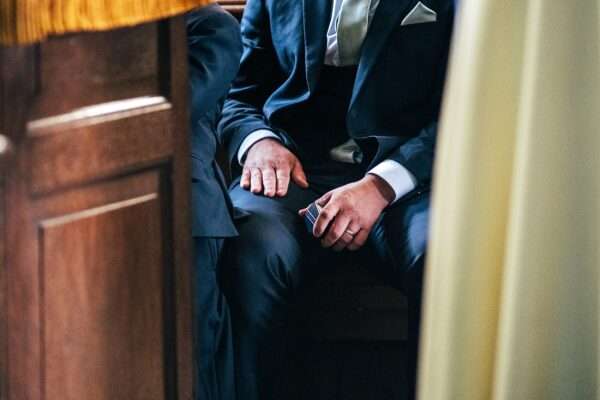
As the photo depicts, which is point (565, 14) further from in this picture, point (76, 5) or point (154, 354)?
point (154, 354)

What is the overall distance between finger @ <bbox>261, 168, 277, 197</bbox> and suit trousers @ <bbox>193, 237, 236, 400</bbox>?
19 centimetres

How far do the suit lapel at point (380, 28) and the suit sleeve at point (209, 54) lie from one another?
0.32 m

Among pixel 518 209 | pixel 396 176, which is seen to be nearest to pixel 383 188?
pixel 396 176

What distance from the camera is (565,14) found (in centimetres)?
126

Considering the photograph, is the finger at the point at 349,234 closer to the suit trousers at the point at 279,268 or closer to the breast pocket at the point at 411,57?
the suit trousers at the point at 279,268

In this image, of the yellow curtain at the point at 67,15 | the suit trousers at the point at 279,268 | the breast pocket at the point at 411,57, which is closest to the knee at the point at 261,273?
the suit trousers at the point at 279,268

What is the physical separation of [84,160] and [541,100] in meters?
0.52

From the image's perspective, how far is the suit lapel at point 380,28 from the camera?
75.6 inches

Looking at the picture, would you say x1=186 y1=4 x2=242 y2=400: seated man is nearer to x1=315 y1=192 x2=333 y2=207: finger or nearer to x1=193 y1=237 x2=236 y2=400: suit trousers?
x1=193 y1=237 x2=236 y2=400: suit trousers

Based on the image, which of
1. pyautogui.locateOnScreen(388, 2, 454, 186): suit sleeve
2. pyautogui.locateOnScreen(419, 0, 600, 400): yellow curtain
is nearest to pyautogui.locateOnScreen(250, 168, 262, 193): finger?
pyautogui.locateOnScreen(388, 2, 454, 186): suit sleeve

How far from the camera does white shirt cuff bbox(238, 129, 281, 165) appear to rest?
199cm

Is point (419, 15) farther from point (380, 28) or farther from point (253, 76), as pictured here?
point (253, 76)

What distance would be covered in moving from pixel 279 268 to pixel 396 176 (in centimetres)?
26

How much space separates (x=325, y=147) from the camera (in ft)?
6.73
